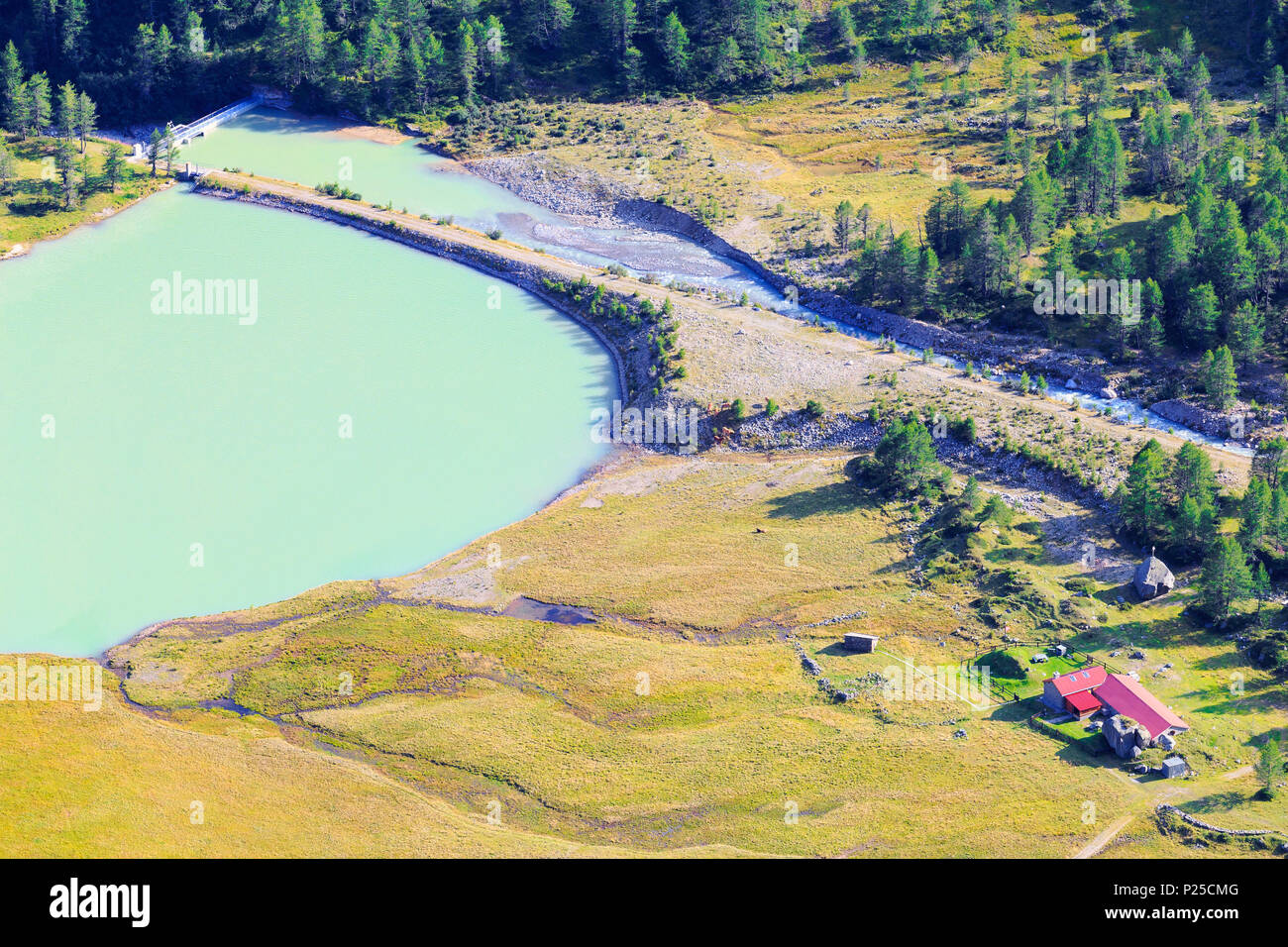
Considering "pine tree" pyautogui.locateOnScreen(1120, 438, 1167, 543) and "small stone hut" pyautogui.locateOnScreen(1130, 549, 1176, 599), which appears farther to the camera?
"pine tree" pyautogui.locateOnScreen(1120, 438, 1167, 543)

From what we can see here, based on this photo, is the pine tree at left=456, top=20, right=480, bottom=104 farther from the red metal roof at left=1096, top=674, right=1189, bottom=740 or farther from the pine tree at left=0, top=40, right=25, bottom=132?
the red metal roof at left=1096, top=674, right=1189, bottom=740

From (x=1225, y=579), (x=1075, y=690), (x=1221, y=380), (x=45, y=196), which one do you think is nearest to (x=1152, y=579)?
(x=1225, y=579)

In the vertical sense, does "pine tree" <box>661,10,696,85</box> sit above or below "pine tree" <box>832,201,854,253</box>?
above

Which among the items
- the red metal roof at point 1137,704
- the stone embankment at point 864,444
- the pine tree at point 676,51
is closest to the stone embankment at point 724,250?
the stone embankment at point 864,444

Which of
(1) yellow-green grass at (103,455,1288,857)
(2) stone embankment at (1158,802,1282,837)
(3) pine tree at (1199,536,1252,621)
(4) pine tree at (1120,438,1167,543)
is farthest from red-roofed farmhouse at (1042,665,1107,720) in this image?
(4) pine tree at (1120,438,1167,543)

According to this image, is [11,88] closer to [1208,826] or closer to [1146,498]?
[1146,498]

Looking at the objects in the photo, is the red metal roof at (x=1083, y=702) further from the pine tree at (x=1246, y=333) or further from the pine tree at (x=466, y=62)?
the pine tree at (x=466, y=62)
